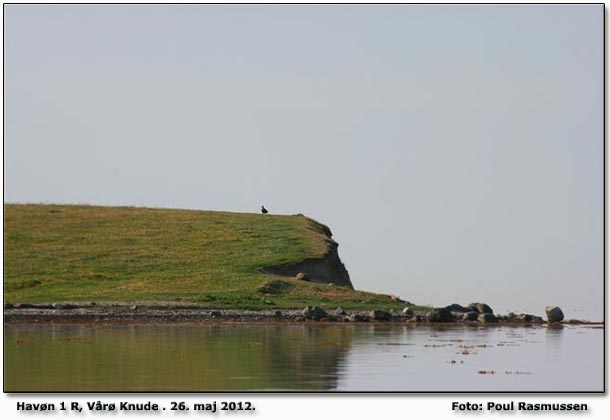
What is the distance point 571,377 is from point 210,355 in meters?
14.6

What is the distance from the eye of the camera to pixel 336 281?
332 feet

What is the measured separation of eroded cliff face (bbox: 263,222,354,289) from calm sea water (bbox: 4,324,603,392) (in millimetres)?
23741

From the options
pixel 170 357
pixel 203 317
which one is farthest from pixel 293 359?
pixel 203 317

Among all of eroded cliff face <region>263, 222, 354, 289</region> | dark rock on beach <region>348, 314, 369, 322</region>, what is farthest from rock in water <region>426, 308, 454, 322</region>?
eroded cliff face <region>263, 222, 354, 289</region>

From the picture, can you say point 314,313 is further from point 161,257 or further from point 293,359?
point 293,359

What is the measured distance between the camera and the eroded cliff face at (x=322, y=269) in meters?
97.7

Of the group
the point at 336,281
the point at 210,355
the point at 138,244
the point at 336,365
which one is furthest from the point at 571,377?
the point at 138,244

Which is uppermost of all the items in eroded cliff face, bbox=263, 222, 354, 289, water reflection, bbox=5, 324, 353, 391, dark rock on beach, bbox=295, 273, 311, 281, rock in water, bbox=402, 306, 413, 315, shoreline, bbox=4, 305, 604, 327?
eroded cliff face, bbox=263, 222, 354, 289

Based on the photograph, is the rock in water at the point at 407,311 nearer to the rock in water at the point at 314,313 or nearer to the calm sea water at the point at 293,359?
the rock in water at the point at 314,313

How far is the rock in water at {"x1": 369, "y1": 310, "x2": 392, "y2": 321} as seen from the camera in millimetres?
81188

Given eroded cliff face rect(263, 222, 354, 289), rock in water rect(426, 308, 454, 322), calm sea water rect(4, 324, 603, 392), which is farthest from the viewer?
eroded cliff face rect(263, 222, 354, 289)

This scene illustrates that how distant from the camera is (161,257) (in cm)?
10112

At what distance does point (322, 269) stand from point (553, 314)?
71.0 feet

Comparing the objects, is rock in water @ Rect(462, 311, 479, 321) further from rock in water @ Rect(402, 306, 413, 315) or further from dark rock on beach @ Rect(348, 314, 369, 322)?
dark rock on beach @ Rect(348, 314, 369, 322)
